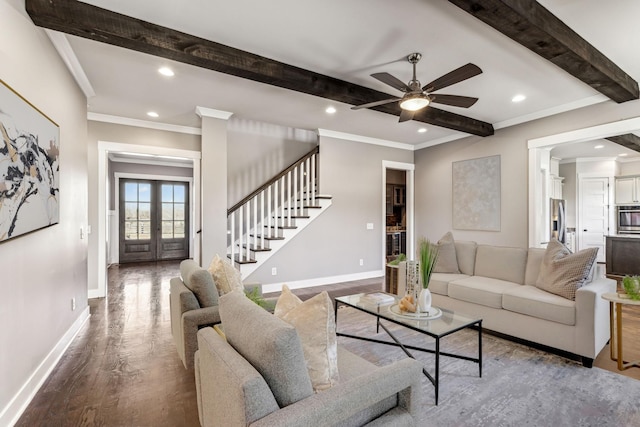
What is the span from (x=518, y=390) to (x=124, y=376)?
3.00m

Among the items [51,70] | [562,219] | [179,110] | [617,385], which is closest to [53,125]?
[51,70]

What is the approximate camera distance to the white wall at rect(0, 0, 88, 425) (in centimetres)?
192

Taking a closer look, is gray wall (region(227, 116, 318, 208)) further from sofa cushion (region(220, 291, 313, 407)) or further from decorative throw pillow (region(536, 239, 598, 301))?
sofa cushion (region(220, 291, 313, 407))

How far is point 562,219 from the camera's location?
21.1 feet

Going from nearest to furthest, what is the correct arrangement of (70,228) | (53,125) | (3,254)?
(3,254)
(53,125)
(70,228)

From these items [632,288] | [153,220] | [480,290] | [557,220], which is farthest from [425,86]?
[153,220]

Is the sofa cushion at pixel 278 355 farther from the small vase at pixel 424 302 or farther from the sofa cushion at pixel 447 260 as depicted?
the sofa cushion at pixel 447 260

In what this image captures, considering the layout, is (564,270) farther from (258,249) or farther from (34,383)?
(34,383)

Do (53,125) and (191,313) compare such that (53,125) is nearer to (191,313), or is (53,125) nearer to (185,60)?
(185,60)

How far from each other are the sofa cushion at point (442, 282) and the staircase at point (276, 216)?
7.99ft

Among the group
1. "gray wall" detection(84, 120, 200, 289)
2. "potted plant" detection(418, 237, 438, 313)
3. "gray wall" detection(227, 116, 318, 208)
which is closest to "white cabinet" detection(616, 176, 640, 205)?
"gray wall" detection(227, 116, 318, 208)

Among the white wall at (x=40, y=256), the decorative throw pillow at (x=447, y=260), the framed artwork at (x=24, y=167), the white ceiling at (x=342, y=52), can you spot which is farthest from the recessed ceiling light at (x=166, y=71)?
the decorative throw pillow at (x=447, y=260)

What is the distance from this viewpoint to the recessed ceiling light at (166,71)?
3.29 meters

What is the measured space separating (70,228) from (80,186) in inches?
24.7
